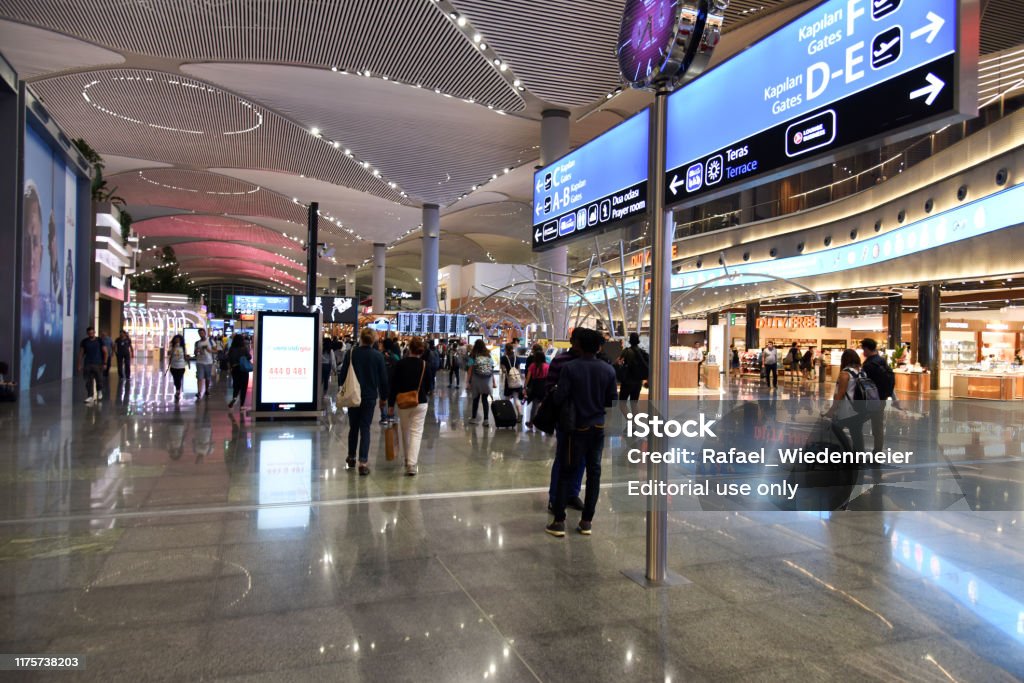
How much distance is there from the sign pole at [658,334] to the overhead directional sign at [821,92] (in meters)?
0.08

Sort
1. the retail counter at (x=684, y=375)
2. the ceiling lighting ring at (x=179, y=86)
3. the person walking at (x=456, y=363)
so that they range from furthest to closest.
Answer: the ceiling lighting ring at (x=179, y=86) < the person walking at (x=456, y=363) < the retail counter at (x=684, y=375)

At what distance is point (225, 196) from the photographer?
38.5 m

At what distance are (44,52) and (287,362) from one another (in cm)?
1492

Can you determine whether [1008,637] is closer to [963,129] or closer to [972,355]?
[963,129]

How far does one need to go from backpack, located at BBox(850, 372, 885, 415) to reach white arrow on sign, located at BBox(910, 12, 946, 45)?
482 centimetres

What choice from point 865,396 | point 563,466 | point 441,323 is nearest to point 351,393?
point 563,466

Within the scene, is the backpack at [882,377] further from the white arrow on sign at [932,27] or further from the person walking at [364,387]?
the white arrow on sign at [932,27]

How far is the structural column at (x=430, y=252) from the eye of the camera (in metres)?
38.4

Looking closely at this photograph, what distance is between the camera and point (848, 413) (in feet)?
21.2

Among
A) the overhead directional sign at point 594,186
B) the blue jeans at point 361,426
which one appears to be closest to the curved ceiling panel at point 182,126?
the blue jeans at point 361,426

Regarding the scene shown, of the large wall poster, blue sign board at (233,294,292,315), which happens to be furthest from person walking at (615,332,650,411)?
blue sign board at (233,294,292,315)

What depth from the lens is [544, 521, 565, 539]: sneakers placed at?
481cm

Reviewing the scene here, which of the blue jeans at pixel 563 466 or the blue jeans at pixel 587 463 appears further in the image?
the blue jeans at pixel 563 466

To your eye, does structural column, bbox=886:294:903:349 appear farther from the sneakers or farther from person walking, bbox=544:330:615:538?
the sneakers
